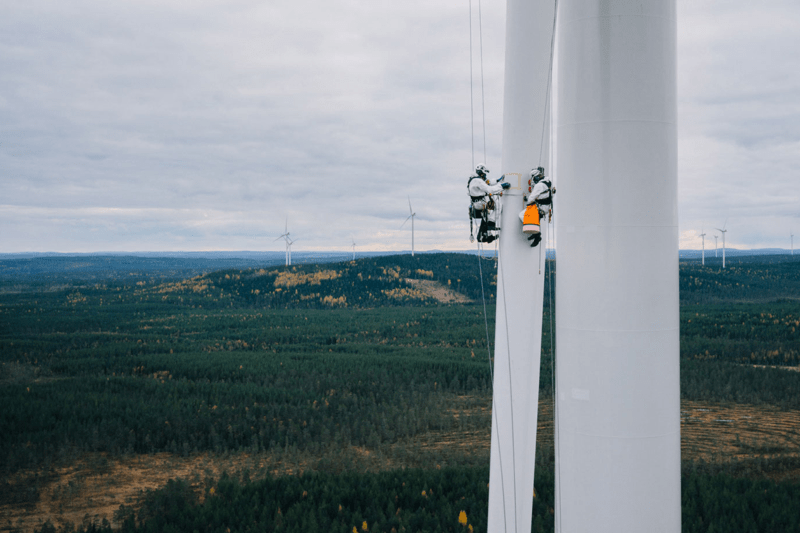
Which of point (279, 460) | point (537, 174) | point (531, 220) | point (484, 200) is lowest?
point (279, 460)

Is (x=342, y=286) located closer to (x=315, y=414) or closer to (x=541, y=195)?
(x=315, y=414)

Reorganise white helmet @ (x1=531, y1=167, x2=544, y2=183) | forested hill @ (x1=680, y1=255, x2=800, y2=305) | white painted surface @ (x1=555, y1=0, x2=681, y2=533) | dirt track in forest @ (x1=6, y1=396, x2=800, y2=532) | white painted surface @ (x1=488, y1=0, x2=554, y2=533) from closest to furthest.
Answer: white painted surface @ (x1=555, y1=0, x2=681, y2=533) < white helmet @ (x1=531, y1=167, x2=544, y2=183) < white painted surface @ (x1=488, y1=0, x2=554, y2=533) < dirt track in forest @ (x1=6, y1=396, x2=800, y2=532) < forested hill @ (x1=680, y1=255, x2=800, y2=305)

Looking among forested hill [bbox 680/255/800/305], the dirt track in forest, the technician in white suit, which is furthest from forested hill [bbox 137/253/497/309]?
the technician in white suit

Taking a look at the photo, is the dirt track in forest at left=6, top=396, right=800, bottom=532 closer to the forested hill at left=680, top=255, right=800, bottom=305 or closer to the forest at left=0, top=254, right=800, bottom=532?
the forest at left=0, top=254, right=800, bottom=532

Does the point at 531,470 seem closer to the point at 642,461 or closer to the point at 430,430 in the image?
the point at 642,461

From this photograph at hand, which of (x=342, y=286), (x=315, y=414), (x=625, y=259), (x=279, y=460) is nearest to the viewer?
(x=625, y=259)

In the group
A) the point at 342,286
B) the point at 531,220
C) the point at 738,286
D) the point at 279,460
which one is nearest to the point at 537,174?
the point at 531,220

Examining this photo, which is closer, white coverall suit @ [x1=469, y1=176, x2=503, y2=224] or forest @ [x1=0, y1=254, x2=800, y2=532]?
white coverall suit @ [x1=469, y1=176, x2=503, y2=224]
